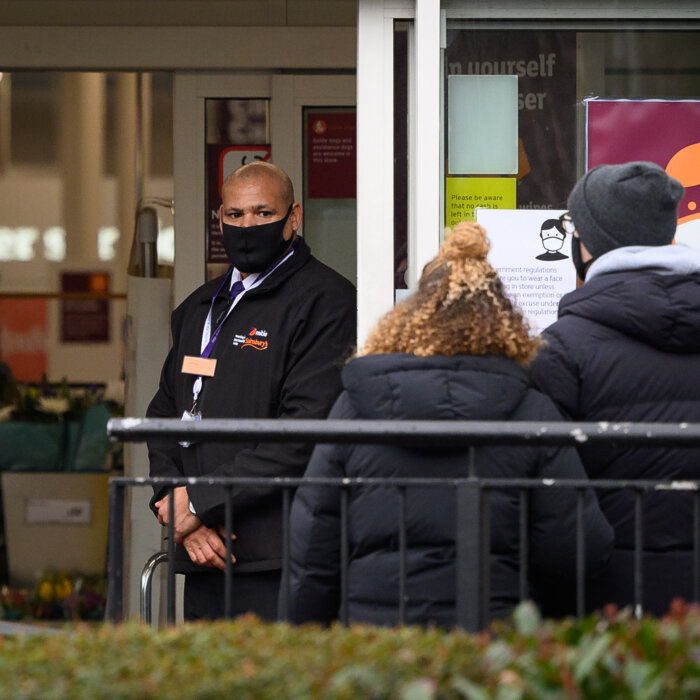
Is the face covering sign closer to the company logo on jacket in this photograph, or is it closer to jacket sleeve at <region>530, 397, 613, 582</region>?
the company logo on jacket

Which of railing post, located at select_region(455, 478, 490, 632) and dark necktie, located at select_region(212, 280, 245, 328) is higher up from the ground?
dark necktie, located at select_region(212, 280, 245, 328)

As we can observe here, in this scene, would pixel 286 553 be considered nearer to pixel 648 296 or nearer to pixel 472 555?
pixel 472 555

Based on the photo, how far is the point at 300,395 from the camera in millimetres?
4004

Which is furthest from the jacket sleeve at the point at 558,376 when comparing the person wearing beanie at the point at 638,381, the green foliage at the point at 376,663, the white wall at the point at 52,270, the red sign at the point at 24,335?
the red sign at the point at 24,335

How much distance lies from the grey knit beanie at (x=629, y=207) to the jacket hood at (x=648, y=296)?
0.29ft

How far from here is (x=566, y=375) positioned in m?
3.12

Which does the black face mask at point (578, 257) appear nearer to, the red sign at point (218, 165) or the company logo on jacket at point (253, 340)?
the company logo on jacket at point (253, 340)

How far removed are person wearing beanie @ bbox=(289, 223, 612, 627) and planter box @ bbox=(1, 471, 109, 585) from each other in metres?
4.50

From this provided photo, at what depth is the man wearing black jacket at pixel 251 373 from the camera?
3988 mm

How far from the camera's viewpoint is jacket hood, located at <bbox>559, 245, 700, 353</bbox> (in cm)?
308

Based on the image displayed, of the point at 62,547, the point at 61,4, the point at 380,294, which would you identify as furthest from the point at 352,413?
the point at 62,547

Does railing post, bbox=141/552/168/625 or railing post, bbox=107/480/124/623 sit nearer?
railing post, bbox=107/480/124/623

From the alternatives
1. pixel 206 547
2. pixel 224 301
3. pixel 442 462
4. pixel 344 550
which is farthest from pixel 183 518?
pixel 442 462

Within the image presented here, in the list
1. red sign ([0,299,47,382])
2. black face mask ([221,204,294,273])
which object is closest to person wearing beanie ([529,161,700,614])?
black face mask ([221,204,294,273])
